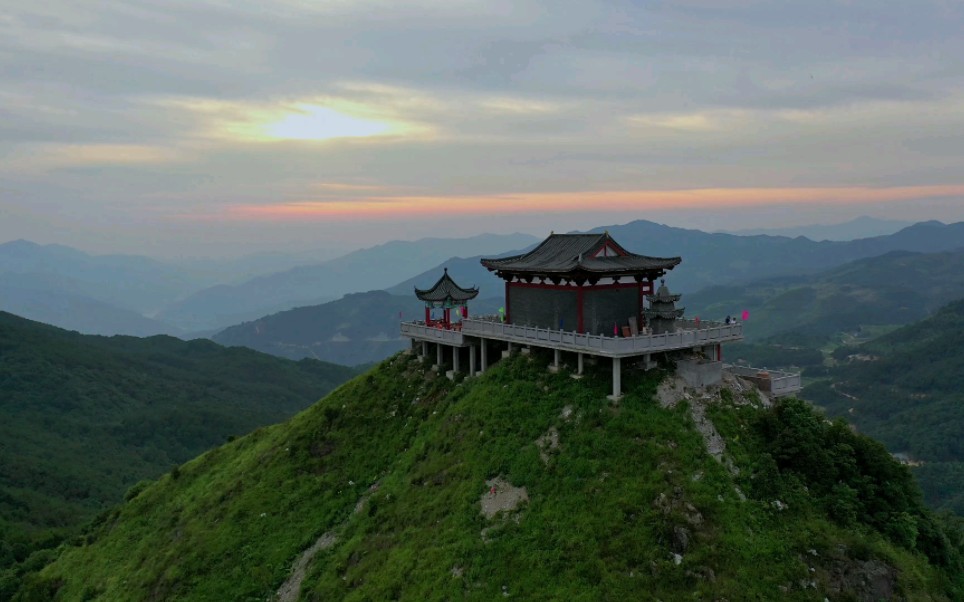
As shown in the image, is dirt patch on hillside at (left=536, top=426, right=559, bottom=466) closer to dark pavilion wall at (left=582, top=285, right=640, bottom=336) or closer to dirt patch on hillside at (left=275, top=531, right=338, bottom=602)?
dark pavilion wall at (left=582, top=285, right=640, bottom=336)

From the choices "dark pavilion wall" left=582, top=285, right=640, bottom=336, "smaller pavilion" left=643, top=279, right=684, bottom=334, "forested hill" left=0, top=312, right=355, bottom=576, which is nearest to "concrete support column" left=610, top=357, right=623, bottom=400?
"dark pavilion wall" left=582, top=285, right=640, bottom=336

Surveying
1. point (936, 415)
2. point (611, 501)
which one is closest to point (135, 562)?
point (611, 501)

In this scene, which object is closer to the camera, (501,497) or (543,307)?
(501,497)

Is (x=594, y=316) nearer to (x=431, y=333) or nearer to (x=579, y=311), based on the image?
(x=579, y=311)

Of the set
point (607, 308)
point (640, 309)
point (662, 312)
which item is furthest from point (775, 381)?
point (607, 308)

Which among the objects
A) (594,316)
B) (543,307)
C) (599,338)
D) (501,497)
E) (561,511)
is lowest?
(501,497)

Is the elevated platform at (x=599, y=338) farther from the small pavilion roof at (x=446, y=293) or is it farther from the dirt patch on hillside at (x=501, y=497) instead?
the dirt patch on hillside at (x=501, y=497)

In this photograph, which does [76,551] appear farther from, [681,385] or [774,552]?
[774,552]
